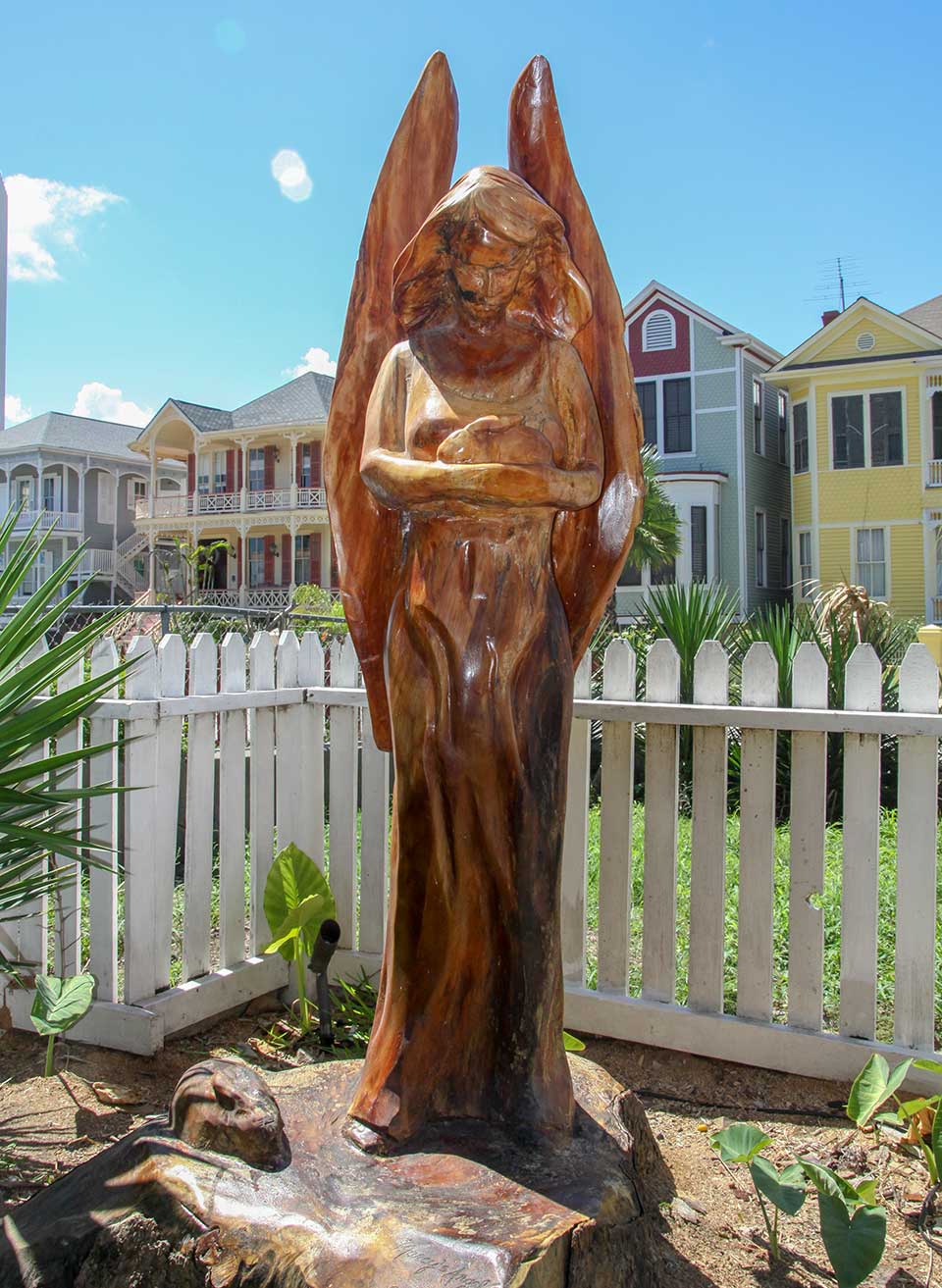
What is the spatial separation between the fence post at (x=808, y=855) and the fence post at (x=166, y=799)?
2.34 m

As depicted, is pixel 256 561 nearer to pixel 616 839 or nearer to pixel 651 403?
pixel 651 403

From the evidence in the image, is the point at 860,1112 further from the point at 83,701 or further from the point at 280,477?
the point at 280,477

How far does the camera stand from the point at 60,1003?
3375 mm

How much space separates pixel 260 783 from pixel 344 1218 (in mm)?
2533

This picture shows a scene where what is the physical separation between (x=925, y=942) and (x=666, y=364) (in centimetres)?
2207

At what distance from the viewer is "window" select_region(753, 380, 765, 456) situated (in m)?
24.0

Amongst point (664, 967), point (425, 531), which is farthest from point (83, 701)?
point (664, 967)

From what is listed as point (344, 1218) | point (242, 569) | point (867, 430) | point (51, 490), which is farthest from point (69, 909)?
point (51, 490)

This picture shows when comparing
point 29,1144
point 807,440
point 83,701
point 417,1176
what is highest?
point 807,440

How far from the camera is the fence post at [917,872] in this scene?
3.45 m

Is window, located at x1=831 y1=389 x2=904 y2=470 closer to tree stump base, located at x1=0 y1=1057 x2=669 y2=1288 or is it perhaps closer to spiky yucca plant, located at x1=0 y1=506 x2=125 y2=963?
spiky yucca plant, located at x1=0 y1=506 x2=125 y2=963

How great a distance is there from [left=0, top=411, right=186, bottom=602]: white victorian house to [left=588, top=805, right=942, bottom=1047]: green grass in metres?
31.5

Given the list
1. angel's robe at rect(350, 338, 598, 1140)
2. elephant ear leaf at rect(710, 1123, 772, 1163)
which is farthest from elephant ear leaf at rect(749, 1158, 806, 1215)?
angel's robe at rect(350, 338, 598, 1140)

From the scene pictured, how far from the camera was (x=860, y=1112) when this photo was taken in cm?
294
